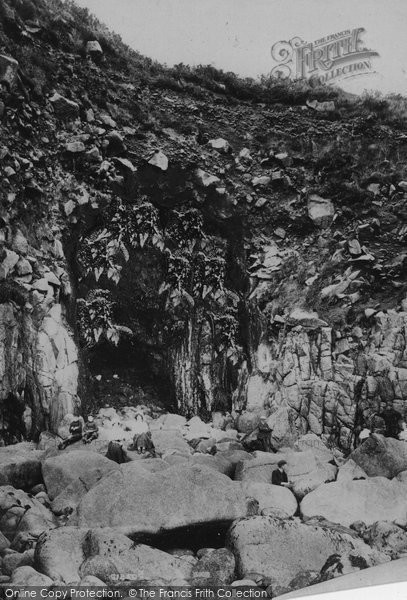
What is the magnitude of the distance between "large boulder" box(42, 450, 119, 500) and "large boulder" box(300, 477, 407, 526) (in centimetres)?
118

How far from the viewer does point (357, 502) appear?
3531 millimetres

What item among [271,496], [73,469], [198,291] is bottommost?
[271,496]

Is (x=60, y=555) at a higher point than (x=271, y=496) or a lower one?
lower

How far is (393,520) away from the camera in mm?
3531

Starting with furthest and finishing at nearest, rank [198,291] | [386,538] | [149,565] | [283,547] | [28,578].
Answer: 1. [198,291]
2. [386,538]
3. [283,547]
4. [149,565]
5. [28,578]

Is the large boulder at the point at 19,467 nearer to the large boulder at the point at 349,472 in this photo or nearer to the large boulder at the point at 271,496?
the large boulder at the point at 271,496

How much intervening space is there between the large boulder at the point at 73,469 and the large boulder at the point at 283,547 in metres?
0.81

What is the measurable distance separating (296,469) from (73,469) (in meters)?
1.34

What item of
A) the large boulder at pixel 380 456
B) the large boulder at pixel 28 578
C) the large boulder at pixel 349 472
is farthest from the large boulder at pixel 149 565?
the large boulder at pixel 380 456

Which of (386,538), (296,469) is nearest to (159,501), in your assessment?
(296,469)

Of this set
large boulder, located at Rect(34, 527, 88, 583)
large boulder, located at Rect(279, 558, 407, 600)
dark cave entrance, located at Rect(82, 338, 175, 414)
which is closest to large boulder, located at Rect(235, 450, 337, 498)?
large boulder, located at Rect(279, 558, 407, 600)

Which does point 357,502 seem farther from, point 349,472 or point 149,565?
point 149,565

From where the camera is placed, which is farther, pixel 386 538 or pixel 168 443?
pixel 168 443

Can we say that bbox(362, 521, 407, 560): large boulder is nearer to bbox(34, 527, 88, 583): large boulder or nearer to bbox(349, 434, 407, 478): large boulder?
bbox(349, 434, 407, 478): large boulder
